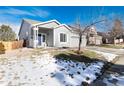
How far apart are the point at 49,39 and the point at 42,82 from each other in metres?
3.93

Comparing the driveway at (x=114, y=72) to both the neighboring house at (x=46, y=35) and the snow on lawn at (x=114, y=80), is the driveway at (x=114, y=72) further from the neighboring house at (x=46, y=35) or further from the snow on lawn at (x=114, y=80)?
the neighboring house at (x=46, y=35)

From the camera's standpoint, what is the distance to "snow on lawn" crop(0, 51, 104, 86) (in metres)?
7.68

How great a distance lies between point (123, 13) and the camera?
8312 mm

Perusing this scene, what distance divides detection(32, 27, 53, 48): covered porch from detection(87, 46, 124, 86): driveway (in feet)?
6.11

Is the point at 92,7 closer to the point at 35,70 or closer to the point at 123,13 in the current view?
the point at 123,13

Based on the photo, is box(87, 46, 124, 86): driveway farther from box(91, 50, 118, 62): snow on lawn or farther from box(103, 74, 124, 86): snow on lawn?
box(91, 50, 118, 62): snow on lawn

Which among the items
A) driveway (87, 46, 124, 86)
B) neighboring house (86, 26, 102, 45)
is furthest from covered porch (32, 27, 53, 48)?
driveway (87, 46, 124, 86)

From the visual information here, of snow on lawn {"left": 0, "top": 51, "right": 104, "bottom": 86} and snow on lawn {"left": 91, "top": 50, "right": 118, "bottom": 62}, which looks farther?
snow on lawn {"left": 91, "top": 50, "right": 118, "bottom": 62}

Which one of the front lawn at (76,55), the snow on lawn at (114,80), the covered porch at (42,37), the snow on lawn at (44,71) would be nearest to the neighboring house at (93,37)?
the front lawn at (76,55)

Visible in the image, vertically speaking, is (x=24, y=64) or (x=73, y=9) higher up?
(x=73, y=9)

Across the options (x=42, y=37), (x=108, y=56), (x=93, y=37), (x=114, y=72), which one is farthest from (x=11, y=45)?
(x=108, y=56)

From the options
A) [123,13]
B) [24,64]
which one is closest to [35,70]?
[24,64]
